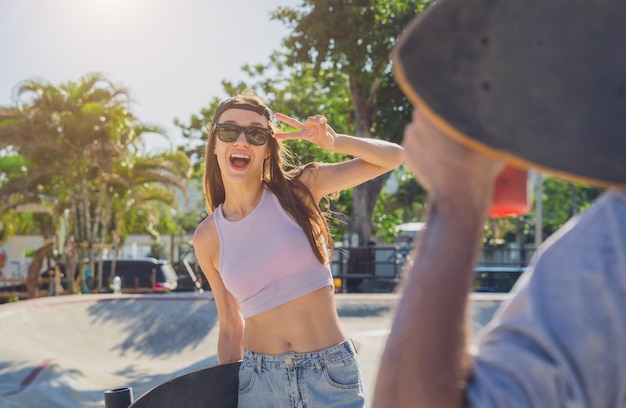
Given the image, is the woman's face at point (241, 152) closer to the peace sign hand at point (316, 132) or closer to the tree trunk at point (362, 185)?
the peace sign hand at point (316, 132)

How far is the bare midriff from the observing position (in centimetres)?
238

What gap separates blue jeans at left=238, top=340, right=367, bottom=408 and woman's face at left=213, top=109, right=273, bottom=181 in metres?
0.70

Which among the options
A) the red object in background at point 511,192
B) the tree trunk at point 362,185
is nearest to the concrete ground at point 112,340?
the red object in background at point 511,192

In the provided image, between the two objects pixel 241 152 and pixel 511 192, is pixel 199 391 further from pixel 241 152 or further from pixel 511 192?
pixel 511 192

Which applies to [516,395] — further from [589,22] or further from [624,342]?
[589,22]

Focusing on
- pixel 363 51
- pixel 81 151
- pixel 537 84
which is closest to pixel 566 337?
pixel 537 84

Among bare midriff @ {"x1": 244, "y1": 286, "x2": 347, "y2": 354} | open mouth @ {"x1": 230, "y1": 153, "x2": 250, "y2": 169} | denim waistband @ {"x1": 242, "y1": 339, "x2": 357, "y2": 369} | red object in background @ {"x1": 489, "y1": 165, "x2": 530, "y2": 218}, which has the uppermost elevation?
open mouth @ {"x1": 230, "y1": 153, "x2": 250, "y2": 169}

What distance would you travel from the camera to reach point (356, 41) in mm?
20531

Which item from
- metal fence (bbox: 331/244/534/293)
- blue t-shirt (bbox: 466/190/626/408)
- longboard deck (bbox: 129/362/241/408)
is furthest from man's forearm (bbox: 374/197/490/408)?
metal fence (bbox: 331/244/534/293)

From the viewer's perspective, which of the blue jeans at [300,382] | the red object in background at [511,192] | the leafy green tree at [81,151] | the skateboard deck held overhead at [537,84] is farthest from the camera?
the leafy green tree at [81,151]

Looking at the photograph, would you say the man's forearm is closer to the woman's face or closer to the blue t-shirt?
the blue t-shirt

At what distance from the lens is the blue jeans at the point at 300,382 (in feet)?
7.67

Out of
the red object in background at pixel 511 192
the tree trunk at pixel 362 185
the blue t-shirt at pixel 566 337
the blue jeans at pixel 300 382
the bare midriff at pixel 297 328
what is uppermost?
the tree trunk at pixel 362 185

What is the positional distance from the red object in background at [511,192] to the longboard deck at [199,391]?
1.37m
